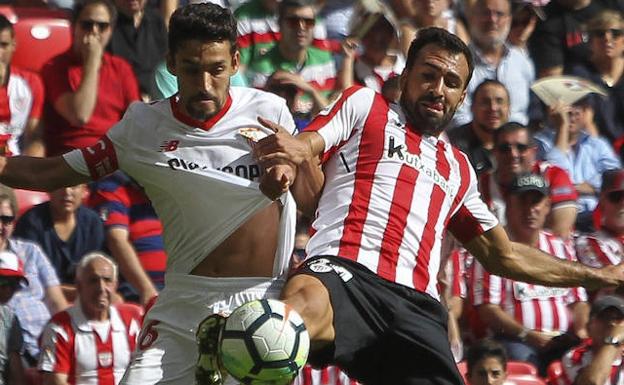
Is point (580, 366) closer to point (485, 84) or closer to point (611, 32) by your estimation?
point (485, 84)

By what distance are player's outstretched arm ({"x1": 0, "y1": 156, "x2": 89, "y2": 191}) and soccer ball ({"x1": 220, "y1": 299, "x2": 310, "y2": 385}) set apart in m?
1.23

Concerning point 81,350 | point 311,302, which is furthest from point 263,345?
point 81,350

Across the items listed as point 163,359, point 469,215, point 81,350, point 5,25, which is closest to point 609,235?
point 469,215

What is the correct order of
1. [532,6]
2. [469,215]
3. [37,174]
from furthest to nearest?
[532,6], [469,215], [37,174]

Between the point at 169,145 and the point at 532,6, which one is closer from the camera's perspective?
the point at 169,145

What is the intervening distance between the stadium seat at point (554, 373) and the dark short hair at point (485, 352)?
1.67 ft

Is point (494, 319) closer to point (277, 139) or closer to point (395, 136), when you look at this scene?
point (395, 136)

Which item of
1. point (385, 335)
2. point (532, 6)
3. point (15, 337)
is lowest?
point (15, 337)

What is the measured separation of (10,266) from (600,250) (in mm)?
3942

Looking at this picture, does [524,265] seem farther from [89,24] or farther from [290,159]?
[89,24]

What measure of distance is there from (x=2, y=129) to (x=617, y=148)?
5.04 metres

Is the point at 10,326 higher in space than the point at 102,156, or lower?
lower

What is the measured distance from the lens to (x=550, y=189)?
10.8m

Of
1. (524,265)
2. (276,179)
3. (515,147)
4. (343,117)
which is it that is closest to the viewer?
(276,179)
